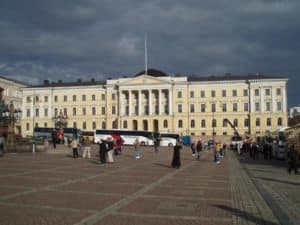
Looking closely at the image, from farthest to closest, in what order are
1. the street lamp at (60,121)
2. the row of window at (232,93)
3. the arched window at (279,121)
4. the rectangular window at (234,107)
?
the rectangular window at (234,107), the row of window at (232,93), the arched window at (279,121), the street lamp at (60,121)

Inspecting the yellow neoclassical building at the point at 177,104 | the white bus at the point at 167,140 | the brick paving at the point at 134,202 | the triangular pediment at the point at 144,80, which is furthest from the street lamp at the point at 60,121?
the brick paving at the point at 134,202

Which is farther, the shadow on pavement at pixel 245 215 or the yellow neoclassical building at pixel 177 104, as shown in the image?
the yellow neoclassical building at pixel 177 104

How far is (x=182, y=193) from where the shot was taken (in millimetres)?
14133

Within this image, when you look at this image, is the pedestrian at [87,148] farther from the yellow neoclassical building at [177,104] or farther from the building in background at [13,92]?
the building in background at [13,92]

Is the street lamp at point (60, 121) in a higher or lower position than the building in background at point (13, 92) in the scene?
lower

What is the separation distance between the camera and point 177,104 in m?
110

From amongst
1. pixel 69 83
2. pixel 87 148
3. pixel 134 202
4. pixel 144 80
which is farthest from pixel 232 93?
pixel 134 202

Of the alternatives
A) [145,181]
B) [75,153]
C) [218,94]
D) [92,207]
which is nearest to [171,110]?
[218,94]

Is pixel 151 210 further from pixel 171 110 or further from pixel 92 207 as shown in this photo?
pixel 171 110

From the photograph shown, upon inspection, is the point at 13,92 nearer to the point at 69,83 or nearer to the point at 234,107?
the point at 69,83

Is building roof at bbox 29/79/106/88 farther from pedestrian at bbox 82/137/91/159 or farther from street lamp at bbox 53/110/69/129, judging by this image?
pedestrian at bbox 82/137/91/159

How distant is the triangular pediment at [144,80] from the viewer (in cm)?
10938

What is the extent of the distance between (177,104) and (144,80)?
36.3ft

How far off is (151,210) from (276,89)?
100006 millimetres
